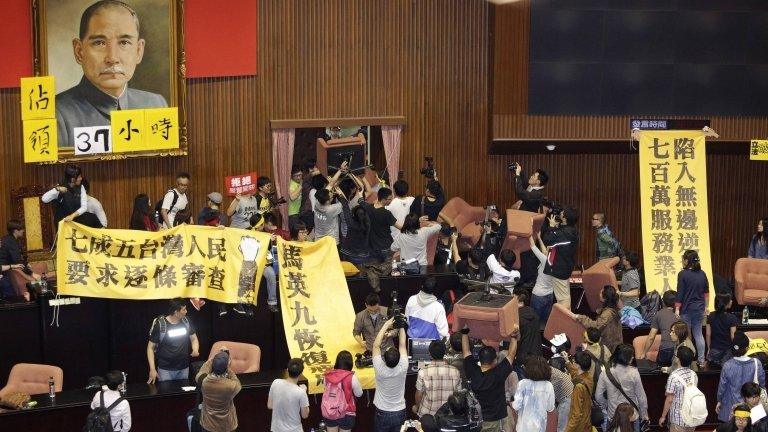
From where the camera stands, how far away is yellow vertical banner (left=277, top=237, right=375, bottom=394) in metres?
15.1

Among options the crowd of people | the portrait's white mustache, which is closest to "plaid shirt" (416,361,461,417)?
the crowd of people

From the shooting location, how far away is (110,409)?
12562 millimetres

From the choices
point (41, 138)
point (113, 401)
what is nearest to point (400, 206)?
point (41, 138)

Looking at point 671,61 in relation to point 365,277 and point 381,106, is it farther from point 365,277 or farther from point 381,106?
point 365,277

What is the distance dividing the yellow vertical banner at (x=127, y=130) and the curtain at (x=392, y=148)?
13.5 feet

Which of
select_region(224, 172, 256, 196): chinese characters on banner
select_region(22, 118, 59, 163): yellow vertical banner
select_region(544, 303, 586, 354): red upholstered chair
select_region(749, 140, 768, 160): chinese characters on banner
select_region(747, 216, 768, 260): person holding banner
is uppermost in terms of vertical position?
select_region(22, 118, 59, 163): yellow vertical banner

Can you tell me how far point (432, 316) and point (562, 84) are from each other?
6.42m

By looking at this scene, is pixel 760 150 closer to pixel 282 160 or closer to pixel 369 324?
pixel 282 160

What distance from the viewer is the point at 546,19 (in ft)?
63.6

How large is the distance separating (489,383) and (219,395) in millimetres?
2695

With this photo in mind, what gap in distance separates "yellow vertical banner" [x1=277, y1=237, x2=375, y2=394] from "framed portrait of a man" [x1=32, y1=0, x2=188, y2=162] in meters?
4.49

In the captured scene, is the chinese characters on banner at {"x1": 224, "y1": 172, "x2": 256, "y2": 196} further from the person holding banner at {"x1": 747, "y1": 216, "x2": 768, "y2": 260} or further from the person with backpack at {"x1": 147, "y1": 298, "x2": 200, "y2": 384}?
the person holding banner at {"x1": 747, "y1": 216, "x2": 768, "y2": 260}

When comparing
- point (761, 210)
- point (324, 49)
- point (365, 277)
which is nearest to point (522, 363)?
point (365, 277)

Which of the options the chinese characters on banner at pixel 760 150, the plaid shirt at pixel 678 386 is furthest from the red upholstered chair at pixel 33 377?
the chinese characters on banner at pixel 760 150
